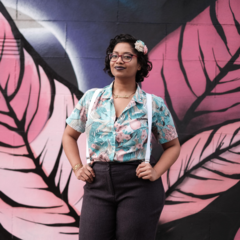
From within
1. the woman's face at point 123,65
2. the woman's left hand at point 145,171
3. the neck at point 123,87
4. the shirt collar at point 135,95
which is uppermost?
the woman's face at point 123,65

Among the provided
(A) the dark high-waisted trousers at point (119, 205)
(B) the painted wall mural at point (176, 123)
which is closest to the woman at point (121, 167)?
(A) the dark high-waisted trousers at point (119, 205)

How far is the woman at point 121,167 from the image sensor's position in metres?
1.41

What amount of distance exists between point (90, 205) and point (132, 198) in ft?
0.78

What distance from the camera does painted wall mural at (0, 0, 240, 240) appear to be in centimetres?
261

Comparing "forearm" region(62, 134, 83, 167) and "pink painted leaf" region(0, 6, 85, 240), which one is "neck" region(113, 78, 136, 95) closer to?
"forearm" region(62, 134, 83, 167)

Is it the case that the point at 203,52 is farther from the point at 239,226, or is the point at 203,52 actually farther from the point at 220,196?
the point at 239,226

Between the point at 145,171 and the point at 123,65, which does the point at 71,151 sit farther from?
the point at 123,65

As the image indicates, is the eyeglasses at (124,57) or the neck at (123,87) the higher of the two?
the eyeglasses at (124,57)

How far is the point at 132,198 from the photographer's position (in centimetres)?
141

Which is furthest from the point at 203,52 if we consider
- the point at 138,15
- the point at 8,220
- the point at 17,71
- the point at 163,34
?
the point at 8,220

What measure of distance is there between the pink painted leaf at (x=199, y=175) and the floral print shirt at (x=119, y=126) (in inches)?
44.3

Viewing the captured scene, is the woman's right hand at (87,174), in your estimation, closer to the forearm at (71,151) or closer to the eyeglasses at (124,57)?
the forearm at (71,151)

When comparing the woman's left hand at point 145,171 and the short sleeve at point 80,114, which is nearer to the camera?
the woman's left hand at point 145,171

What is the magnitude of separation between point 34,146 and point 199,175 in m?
1.66
